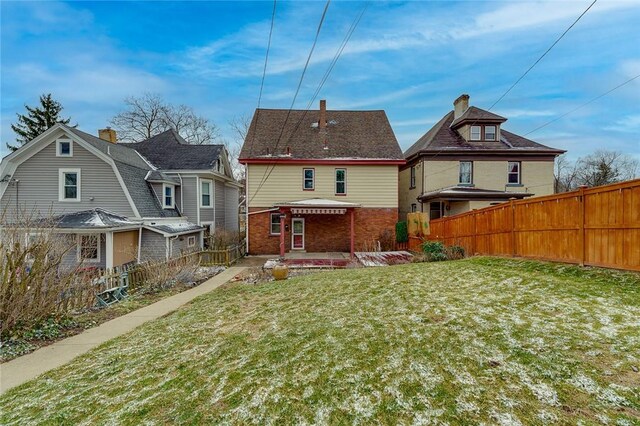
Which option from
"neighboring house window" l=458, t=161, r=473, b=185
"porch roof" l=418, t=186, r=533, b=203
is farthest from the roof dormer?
"porch roof" l=418, t=186, r=533, b=203

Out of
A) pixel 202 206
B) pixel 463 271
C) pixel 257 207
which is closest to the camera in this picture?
pixel 463 271

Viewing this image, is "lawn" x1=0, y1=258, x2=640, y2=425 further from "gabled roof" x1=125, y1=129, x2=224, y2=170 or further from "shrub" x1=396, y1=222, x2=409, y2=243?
"gabled roof" x1=125, y1=129, x2=224, y2=170

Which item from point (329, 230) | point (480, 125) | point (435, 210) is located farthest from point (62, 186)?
point (480, 125)

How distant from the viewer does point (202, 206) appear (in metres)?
19.9

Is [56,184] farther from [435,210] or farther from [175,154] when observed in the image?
[435,210]

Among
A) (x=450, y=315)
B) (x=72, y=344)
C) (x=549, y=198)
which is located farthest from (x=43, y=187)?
(x=549, y=198)

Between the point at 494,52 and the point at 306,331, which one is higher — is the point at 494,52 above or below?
above

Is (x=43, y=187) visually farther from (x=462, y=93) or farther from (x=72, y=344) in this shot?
(x=462, y=93)

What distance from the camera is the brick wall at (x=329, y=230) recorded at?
18.8m

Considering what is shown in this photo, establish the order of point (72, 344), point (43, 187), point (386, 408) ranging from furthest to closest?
point (43, 187)
point (72, 344)
point (386, 408)

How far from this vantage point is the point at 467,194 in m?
18.4

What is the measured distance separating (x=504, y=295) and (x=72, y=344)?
847 centimetres

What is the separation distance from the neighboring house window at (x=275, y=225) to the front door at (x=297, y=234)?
2.98 ft

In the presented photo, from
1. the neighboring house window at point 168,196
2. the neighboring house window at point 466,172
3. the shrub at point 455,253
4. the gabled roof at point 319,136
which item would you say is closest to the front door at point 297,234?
the gabled roof at point 319,136
